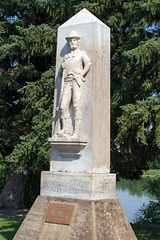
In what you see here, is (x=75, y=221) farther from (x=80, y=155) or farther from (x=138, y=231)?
(x=138, y=231)

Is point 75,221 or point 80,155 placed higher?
point 80,155

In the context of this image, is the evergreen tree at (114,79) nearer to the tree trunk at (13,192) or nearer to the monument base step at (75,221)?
the tree trunk at (13,192)

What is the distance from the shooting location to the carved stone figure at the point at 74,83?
5.95 meters

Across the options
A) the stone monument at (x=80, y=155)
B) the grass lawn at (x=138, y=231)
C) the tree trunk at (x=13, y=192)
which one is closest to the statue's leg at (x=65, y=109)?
the stone monument at (x=80, y=155)

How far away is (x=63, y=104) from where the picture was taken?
602 centimetres

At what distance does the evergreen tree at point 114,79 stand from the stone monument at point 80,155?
10.4 feet

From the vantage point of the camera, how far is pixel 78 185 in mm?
5684

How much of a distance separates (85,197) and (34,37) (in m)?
7.84

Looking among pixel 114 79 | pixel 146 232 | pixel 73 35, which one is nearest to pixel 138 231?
pixel 146 232

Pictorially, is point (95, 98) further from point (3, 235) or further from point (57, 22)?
point (57, 22)

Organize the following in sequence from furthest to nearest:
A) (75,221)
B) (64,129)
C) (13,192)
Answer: (13,192)
(64,129)
(75,221)

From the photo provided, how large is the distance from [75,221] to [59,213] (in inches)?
11.9

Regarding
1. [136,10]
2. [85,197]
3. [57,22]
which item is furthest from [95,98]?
[57,22]

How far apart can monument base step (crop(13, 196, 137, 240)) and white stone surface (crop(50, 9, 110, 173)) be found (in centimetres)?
52
